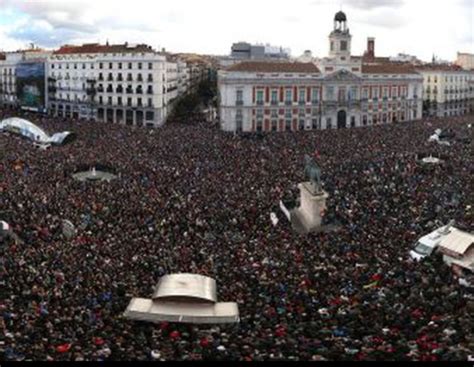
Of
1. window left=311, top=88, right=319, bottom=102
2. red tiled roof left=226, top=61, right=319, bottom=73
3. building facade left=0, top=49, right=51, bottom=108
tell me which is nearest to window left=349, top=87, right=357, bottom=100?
window left=311, top=88, right=319, bottom=102

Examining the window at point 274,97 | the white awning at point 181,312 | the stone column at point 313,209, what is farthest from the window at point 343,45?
the white awning at point 181,312

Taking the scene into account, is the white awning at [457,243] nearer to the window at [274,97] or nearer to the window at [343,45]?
the window at [274,97]

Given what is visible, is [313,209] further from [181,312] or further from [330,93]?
[330,93]

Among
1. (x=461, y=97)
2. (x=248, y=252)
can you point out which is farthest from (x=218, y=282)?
(x=461, y=97)

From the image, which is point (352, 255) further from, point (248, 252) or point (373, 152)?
point (373, 152)

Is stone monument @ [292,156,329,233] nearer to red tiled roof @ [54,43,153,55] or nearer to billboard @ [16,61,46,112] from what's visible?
red tiled roof @ [54,43,153,55]

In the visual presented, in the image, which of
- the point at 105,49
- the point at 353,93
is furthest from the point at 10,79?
the point at 353,93
